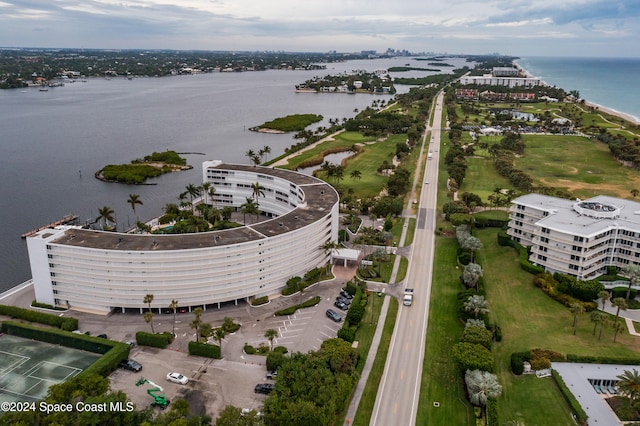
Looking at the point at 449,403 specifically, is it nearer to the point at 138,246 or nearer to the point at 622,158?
the point at 138,246

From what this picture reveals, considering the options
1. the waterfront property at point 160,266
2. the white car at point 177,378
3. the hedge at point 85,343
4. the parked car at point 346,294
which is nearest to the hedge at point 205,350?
the white car at point 177,378

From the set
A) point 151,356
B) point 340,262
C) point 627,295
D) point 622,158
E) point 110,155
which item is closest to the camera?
point 151,356

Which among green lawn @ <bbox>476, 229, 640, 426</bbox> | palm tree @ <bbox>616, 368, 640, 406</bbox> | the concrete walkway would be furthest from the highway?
palm tree @ <bbox>616, 368, 640, 406</bbox>

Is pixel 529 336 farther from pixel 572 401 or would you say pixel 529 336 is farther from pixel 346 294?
pixel 346 294

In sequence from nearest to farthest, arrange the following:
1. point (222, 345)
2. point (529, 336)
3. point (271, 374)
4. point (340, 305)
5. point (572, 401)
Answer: point (572, 401) → point (271, 374) → point (222, 345) → point (529, 336) → point (340, 305)

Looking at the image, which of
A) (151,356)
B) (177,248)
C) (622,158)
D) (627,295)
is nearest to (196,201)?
(177,248)

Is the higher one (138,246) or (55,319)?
(138,246)

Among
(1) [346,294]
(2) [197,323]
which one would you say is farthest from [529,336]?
(2) [197,323]
